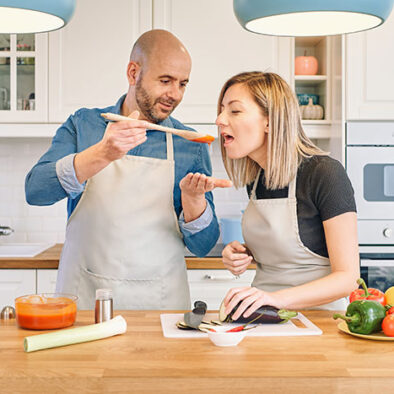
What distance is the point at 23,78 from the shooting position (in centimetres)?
346

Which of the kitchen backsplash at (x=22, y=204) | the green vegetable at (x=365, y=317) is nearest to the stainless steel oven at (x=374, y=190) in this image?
the kitchen backsplash at (x=22, y=204)

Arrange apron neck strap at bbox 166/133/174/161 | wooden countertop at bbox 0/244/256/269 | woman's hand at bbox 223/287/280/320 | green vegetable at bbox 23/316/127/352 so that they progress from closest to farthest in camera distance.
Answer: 1. green vegetable at bbox 23/316/127/352
2. woman's hand at bbox 223/287/280/320
3. apron neck strap at bbox 166/133/174/161
4. wooden countertop at bbox 0/244/256/269

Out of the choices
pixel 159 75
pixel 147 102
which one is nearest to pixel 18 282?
pixel 147 102

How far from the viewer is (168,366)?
1.30 m

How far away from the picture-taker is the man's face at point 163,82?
2.25m

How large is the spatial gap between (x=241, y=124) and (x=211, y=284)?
55.7 inches

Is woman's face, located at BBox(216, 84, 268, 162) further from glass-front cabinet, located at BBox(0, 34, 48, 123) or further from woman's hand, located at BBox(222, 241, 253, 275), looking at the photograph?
glass-front cabinet, located at BBox(0, 34, 48, 123)

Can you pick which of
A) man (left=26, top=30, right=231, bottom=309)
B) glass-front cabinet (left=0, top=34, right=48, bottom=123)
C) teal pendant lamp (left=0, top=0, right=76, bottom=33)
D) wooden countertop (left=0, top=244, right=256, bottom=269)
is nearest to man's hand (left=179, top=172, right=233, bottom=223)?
man (left=26, top=30, right=231, bottom=309)

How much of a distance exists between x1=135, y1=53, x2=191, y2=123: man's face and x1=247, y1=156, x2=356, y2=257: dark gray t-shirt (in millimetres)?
633

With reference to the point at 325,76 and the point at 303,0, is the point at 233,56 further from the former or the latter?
the point at 303,0

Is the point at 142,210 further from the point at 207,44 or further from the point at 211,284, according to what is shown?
the point at 207,44

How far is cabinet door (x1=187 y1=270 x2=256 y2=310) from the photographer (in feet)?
10.4

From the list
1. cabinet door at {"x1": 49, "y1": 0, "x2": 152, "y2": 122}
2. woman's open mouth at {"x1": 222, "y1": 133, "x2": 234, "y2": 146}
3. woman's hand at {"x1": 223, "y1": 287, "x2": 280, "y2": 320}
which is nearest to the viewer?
woman's hand at {"x1": 223, "y1": 287, "x2": 280, "y2": 320}

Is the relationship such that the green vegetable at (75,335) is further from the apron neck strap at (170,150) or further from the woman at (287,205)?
the apron neck strap at (170,150)
